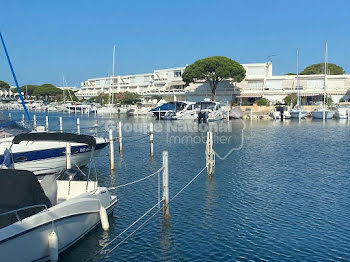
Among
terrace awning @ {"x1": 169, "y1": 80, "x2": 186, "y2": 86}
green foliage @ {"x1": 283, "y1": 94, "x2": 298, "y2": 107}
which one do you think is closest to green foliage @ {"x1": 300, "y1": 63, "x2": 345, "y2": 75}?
green foliage @ {"x1": 283, "y1": 94, "x2": 298, "y2": 107}

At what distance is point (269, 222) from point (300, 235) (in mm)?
1546

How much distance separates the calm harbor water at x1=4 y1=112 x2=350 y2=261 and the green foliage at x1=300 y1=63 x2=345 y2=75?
3652 inches

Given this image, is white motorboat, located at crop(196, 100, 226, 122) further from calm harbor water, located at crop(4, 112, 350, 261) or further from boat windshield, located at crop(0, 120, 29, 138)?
boat windshield, located at crop(0, 120, 29, 138)

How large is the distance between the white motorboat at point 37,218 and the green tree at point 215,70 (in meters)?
79.5

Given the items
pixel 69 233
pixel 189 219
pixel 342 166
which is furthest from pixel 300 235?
pixel 342 166

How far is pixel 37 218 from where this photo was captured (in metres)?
10.4

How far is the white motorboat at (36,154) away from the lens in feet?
67.2

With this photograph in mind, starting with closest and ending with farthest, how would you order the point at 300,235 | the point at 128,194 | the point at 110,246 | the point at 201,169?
the point at 110,246 < the point at 300,235 < the point at 128,194 < the point at 201,169

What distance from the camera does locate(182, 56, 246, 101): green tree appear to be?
8988 centimetres

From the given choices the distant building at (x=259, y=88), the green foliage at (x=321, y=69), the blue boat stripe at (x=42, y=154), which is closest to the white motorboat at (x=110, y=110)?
the distant building at (x=259, y=88)

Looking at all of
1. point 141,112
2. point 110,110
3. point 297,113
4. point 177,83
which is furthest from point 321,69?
point 110,110

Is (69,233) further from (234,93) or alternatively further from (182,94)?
(182,94)

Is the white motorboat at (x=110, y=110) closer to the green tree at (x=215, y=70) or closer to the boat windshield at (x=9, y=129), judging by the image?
the green tree at (x=215, y=70)

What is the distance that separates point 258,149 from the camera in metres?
34.0
